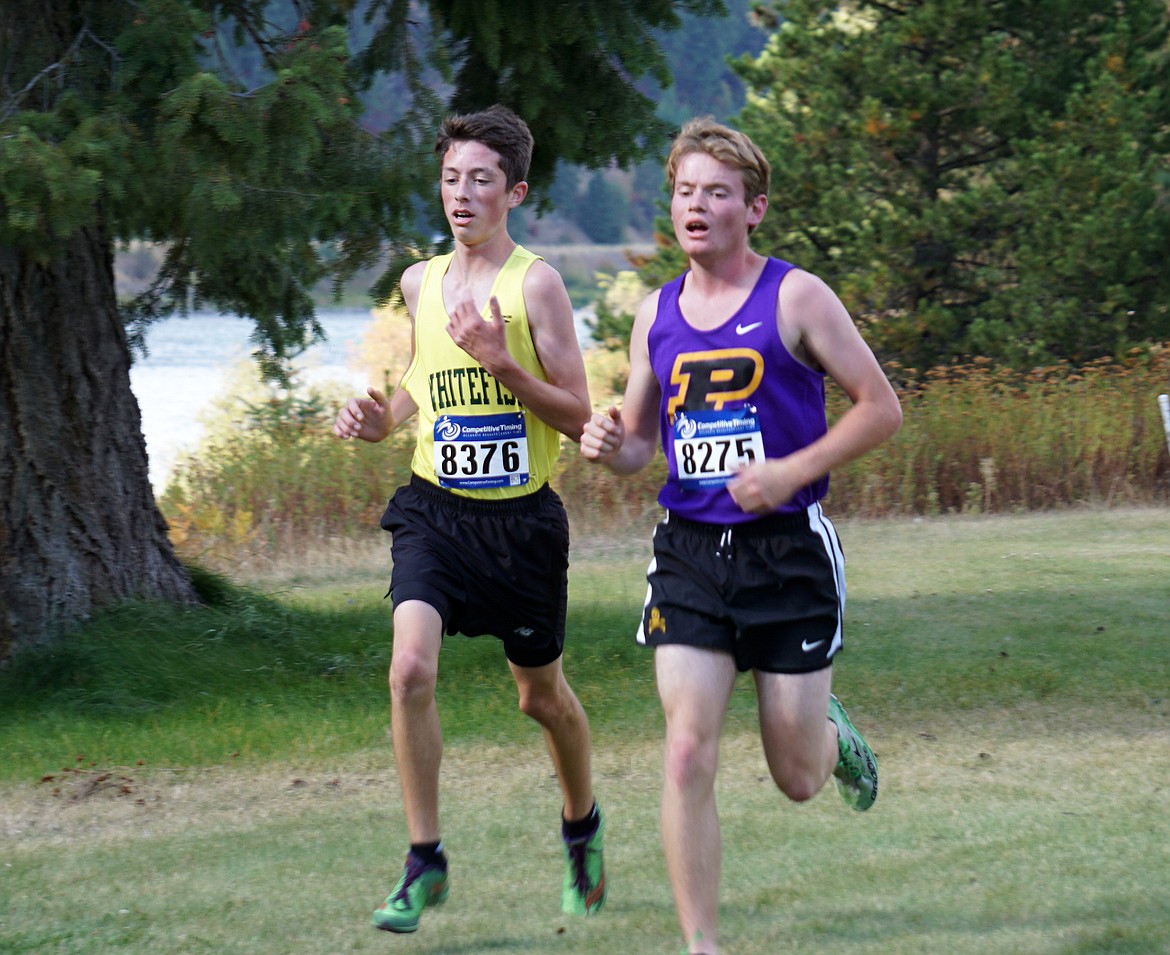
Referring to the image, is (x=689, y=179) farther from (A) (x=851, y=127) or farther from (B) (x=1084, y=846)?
(A) (x=851, y=127)

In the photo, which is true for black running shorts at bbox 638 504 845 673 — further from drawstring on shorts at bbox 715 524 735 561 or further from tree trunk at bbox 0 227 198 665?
tree trunk at bbox 0 227 198 665

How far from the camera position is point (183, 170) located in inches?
257

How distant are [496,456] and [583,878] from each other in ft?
3.97

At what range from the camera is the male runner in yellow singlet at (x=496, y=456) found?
4578mm

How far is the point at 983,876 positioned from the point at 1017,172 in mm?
14046

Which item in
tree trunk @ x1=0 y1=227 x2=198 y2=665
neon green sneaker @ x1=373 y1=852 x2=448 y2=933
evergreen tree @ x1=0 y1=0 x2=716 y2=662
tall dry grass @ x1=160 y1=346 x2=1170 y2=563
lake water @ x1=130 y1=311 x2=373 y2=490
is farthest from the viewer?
lake water @ x1=130 y1=311 x2=373 y2=490

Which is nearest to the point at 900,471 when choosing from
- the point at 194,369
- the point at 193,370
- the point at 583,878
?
the point at 583,878

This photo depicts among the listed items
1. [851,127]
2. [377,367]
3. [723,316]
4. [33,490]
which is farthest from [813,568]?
[377,367]

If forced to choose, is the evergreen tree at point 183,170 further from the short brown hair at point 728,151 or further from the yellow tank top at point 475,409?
the short brown hair at point 728,151

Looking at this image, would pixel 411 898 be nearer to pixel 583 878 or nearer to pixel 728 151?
pixel 583 878

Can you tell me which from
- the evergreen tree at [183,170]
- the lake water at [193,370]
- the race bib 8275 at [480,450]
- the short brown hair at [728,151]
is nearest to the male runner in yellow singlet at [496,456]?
the race bib 8275 at [480,450]

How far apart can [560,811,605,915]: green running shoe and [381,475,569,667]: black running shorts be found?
53 cm

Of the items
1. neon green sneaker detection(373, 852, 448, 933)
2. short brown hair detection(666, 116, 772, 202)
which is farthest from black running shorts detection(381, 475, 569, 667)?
short brown hair detection(666, 116, 772, 202)

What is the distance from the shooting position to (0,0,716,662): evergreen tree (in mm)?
6523
